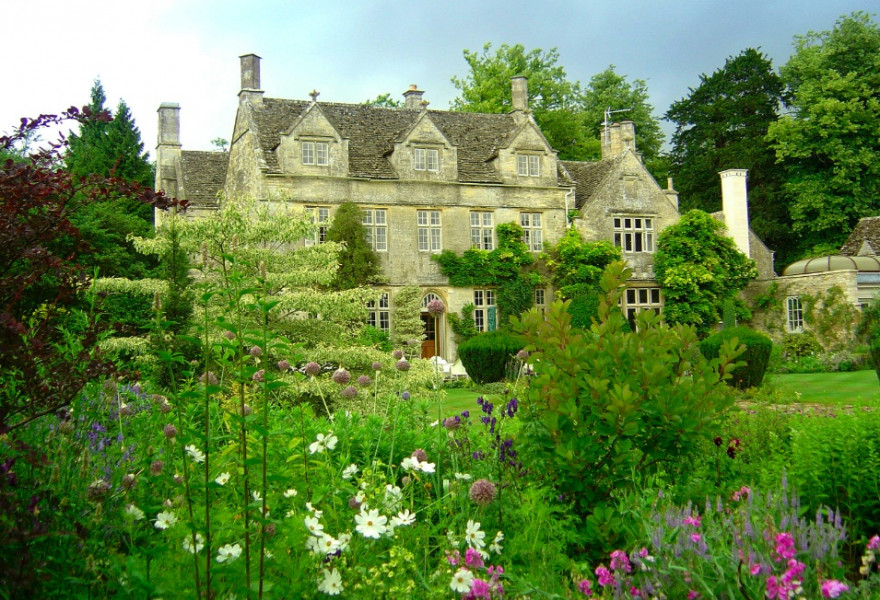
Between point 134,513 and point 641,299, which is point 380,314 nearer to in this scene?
point 641,299

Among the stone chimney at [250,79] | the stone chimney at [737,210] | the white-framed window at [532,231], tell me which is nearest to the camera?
the stone chimney at [250,79]

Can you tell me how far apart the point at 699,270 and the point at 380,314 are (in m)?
11.0

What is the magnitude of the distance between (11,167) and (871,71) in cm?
4311

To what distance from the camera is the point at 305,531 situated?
365cm

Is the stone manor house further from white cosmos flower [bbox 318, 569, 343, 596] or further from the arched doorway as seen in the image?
white cosmos flower [bbox 318, 569, 343, 596]

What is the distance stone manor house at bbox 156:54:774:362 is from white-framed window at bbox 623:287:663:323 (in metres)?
0.04

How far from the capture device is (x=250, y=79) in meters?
27.5

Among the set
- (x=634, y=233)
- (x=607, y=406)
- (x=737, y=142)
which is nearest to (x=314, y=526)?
(x=607, y=406)

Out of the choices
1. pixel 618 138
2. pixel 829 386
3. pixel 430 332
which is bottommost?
pixel 829 386

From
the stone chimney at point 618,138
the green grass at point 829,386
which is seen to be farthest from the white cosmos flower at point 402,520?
the stone chimney at point 618,138

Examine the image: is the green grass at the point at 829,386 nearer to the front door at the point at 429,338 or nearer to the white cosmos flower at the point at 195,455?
the front door at the point at 429,338

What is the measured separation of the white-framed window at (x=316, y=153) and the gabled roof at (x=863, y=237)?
805 inches

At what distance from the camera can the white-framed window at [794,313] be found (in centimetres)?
2998

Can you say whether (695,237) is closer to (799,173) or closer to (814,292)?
(814,292)
